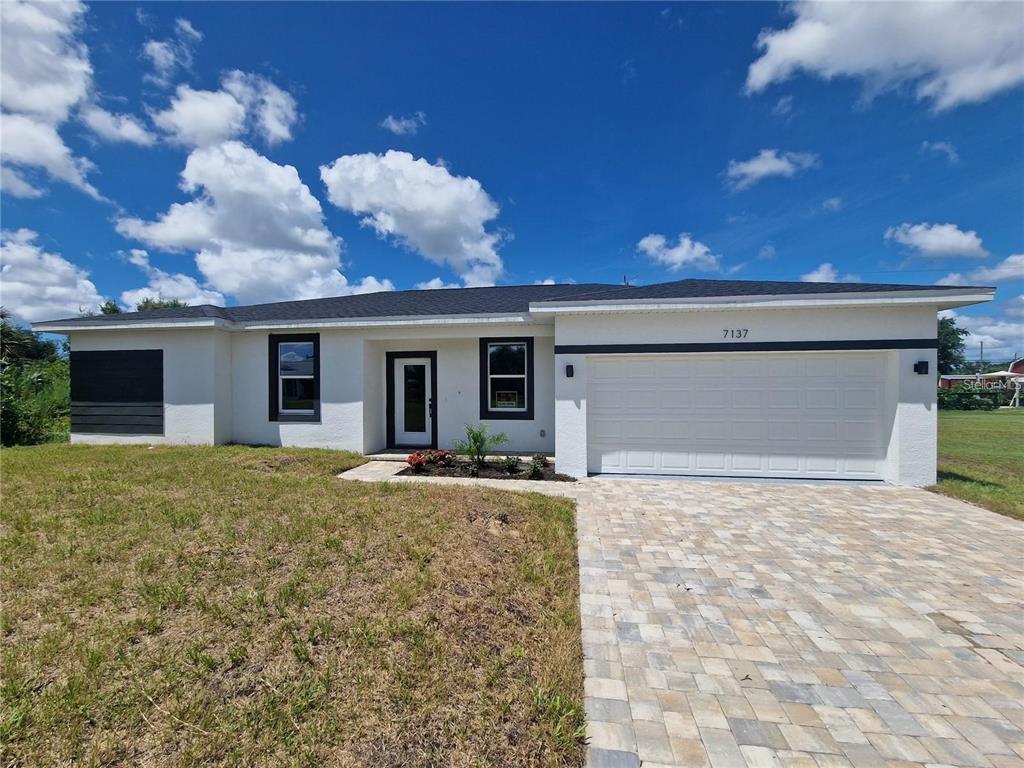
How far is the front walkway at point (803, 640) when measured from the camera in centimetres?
205

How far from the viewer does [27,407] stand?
35.5ft

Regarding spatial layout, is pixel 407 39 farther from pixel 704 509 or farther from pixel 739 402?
pixel 704 509

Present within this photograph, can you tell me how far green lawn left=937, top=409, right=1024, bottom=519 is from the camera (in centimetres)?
594

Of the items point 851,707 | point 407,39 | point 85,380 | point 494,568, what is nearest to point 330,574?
point 494,568

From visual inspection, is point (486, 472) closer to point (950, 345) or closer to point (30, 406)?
point (30, 406)

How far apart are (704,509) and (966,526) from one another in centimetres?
307

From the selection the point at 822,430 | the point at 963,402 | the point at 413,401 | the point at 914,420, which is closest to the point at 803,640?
the point at 822,430

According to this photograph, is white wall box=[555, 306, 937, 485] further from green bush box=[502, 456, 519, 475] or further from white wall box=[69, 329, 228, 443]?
white wall box=[69, 329, 228, 443]

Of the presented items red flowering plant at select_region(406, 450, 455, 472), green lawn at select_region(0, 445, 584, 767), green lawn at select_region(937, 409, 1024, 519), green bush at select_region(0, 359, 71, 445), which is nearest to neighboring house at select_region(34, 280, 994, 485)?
green lawn at select_region(937, 409, 1024, 519)

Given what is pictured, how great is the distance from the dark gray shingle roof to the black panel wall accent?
0.93 m

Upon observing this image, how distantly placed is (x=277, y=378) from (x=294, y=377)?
18.7 inches

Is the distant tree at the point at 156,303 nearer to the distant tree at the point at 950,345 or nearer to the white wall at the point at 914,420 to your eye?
the white wall at the point at 914,420

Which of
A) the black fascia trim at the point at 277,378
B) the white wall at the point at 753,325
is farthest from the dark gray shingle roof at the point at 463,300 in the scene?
the black fascia trim at the point at 277,378

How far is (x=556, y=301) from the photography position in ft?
24.2
